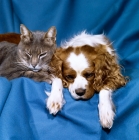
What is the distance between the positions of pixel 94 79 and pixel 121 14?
0.83 m

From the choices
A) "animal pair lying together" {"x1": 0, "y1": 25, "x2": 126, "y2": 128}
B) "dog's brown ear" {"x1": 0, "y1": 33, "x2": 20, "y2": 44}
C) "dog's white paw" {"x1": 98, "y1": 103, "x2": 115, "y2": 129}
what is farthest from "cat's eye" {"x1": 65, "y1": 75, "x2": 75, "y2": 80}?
"dog's brown ear" {"x1": 0, "y1": 33, "x2": 20, "y2": 44}

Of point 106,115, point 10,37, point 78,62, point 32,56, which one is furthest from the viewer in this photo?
point 10,37

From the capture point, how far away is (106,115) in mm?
1517

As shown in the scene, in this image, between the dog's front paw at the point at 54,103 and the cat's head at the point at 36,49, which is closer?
the dog's front paw at the point at 54,103

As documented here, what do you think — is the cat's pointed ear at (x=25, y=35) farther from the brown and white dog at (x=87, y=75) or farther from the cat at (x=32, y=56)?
the brown and white dog at (x=87, y=75)

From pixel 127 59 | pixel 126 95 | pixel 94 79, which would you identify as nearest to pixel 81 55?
pixel 94 79

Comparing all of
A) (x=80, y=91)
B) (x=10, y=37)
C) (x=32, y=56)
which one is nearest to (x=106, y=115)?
(x=80, y=91)

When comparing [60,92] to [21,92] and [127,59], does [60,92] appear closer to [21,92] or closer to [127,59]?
[21,92]

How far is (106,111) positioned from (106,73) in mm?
297

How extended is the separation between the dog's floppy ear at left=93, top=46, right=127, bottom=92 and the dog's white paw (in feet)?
0.50

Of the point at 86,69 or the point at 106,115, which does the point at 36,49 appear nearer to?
the point at 86,69

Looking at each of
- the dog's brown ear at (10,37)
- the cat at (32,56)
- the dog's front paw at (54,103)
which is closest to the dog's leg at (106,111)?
the dog's front paw at (54,103)

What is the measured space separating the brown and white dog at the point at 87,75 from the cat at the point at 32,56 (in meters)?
0.11

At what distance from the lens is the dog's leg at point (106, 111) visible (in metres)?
1.51
